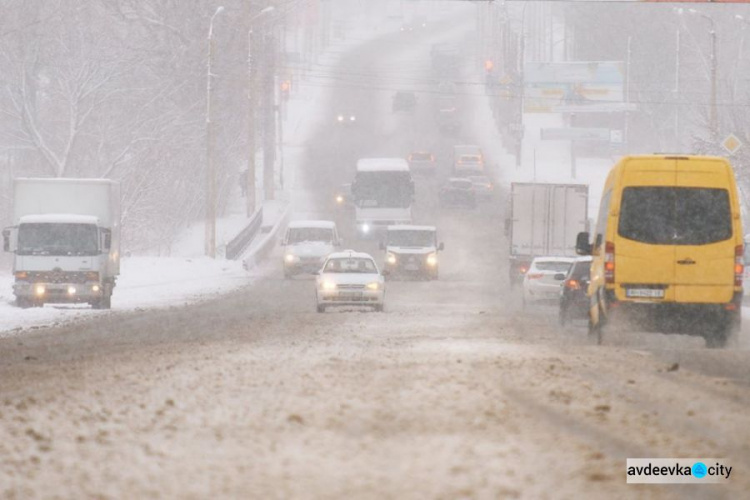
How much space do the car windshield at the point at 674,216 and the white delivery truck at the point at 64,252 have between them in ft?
55.1

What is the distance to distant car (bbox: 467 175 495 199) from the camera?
87.5 m

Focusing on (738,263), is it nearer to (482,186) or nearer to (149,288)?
(149,288)

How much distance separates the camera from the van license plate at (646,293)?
20656 millimetres

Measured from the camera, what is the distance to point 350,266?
34438mm

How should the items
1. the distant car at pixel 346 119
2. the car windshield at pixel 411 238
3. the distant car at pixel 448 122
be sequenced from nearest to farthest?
1. the car windshield at pixel 411 238
2. the distant car at pixel 448 122
3. the distant car at pixel 346 119

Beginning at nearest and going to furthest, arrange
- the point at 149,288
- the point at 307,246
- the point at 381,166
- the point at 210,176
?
the point at 149,288, the point at 307,246, the point at 210,176, the point at 381,166

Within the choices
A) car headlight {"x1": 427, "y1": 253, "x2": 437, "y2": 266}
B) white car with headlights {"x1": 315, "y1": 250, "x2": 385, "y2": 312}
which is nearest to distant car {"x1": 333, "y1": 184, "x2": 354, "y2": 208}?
car headlight {"x1": 427, "y1": 253, "x2": 437, "y2": 266}

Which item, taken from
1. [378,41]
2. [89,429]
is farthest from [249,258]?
[378,41]

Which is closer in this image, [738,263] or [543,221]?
[738,263]

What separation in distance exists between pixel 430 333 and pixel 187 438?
1365 cm

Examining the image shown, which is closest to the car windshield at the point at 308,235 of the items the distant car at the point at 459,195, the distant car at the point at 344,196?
the distant car at the point at 344,196

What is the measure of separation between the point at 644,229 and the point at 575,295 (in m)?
7.93

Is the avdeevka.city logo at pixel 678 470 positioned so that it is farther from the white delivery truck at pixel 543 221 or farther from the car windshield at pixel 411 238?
the car windshield at pixel 411 238

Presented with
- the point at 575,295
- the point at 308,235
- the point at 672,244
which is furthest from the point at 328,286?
the point at 308,235
